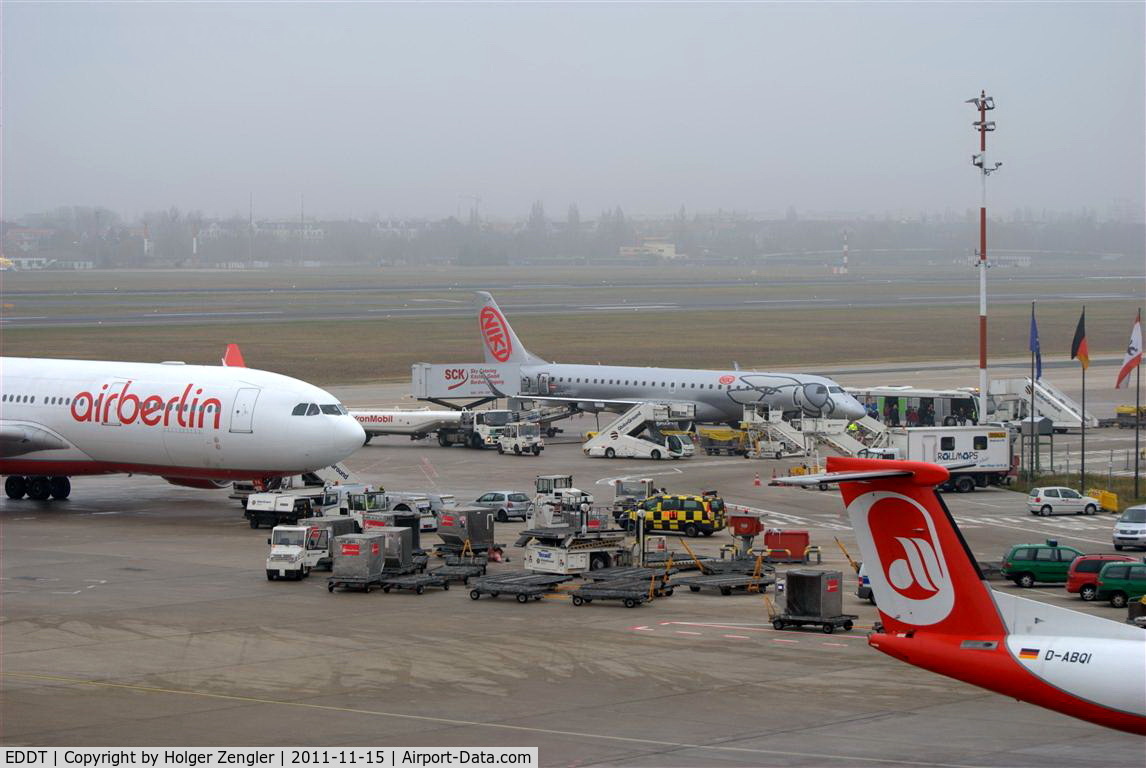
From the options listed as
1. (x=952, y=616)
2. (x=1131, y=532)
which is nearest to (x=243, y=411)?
(x=1131, y=532)

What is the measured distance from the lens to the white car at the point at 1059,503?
175 ft

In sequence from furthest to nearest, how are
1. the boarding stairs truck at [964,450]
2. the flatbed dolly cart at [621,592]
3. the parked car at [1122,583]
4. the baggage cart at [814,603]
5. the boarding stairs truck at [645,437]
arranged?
the boarding stairs truck at [645,437] → the boarding stairs truck at [964,450] → the flatbed dolly cart at [621,592] → the parked car at [1122,583] → the baggage cart at [814,603]

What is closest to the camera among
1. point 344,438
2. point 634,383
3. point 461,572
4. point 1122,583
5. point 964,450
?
point 1122,583

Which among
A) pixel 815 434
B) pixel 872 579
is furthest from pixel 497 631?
pixel 815 434

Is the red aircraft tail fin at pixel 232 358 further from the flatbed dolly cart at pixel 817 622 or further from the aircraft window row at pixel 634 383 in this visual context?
the flatbed dolly cart at pixel 817 622

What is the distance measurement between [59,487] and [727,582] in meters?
29.8

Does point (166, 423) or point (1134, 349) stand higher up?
point (1134, 349)

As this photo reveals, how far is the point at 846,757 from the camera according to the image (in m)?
23.0

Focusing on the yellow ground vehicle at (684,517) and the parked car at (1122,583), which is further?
the yellow ground vehicle at (684,517)

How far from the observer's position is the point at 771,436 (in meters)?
71.2

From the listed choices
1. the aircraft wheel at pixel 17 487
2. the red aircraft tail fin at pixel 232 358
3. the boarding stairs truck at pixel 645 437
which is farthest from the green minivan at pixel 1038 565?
the red aircraft tail fin at pixel 232 358

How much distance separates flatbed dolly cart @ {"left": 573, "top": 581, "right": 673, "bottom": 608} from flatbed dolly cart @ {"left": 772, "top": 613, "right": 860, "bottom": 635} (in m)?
4.23

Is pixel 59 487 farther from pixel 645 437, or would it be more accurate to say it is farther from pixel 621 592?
pixel 621 592

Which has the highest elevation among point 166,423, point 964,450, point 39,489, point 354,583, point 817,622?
point 166,423
